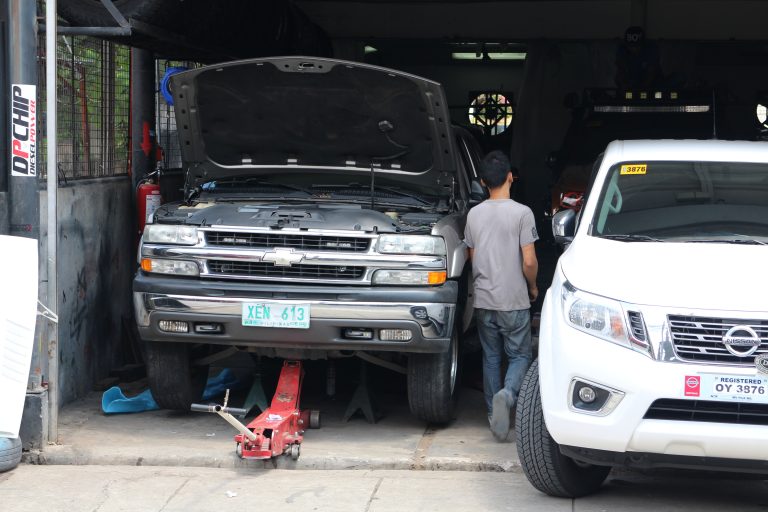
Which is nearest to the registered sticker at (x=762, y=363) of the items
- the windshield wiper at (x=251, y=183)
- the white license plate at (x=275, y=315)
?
the white license plate at (x=275, y=315)

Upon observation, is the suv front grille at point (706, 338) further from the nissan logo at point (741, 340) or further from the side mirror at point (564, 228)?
the side mirror at point (564, 228)

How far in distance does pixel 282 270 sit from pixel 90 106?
8.45ft

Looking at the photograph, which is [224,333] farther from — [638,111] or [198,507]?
[638,111]

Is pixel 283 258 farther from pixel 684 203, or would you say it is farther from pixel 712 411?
pixel 712 411

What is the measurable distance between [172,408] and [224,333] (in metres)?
1.00

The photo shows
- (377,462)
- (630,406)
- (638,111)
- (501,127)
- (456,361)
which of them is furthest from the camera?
(501,127)

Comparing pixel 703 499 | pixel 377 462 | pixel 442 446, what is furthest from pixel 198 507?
pixel 703 499

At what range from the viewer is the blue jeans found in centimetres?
691

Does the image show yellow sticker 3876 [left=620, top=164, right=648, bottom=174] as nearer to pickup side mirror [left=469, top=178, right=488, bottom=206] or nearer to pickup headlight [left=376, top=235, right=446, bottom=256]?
pickup headlight [left=376, top=235, right=446, bottom=256]

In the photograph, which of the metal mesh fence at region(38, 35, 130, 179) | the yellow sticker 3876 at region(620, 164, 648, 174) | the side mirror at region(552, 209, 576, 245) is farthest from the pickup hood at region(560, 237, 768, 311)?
the metal mesh fence at region(38, 35, 130, 179)

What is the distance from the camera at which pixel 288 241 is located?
6590 millimetres

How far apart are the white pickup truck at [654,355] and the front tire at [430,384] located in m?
1.02

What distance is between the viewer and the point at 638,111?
38.7 feet

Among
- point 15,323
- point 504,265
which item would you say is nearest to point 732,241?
point 504,265
